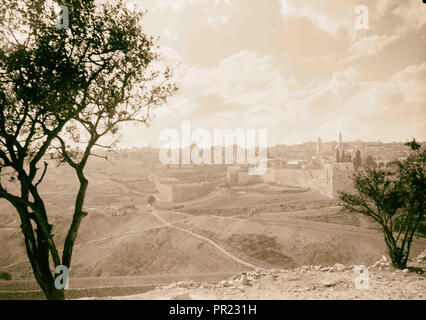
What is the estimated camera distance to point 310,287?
9.31 meters

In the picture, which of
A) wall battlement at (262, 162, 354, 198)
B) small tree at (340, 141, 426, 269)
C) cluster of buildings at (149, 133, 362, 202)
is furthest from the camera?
cluster of buildings at (149, 133, 362, 202)

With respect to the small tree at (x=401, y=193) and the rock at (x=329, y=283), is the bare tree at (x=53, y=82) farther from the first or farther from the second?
the small tree at (x=401, y=193)

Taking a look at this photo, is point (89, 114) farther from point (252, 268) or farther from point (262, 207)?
point (262, 207)

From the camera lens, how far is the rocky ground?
8039 mm

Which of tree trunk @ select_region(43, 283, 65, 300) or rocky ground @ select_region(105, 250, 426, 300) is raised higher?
tree trunk @ select_region(43, 283, 65, 300)

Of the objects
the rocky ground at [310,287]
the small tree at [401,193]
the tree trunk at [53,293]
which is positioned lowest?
the rocky ground at [310,287]

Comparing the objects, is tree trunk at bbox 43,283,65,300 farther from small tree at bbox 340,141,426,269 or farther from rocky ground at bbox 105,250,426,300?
small tree at bbox 340,141,426,269

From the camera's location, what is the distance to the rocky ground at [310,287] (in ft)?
26.4

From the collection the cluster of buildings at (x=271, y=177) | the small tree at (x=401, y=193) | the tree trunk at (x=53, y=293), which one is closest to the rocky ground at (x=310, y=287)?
the tree trunk at (x=53, y=293)

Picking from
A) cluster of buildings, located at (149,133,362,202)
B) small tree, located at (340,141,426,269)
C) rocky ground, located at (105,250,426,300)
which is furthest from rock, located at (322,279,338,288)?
cluster of buildings, located at (149,133,362,202)

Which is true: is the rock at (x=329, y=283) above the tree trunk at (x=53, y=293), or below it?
below

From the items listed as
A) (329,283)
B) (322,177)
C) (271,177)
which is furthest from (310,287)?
(271,177)

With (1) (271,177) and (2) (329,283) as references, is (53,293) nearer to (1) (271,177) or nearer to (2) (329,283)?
(2) (329,283)
